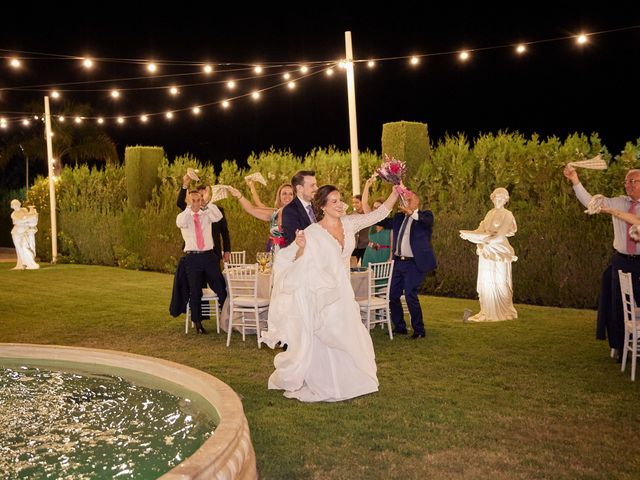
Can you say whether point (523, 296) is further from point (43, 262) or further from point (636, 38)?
point (43, 262)

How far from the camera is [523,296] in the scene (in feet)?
42.1

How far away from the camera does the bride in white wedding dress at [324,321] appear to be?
6.31 metres

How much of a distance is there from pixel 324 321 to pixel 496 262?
487cm

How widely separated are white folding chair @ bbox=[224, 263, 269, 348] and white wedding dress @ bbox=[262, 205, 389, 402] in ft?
7.66

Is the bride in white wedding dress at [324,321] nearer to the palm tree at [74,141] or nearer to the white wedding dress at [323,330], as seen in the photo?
the white wedding dress at [323,330]

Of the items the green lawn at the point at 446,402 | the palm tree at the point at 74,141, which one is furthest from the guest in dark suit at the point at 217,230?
the palm tree at the point at 74,141

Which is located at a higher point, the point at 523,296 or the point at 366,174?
the point at 366,174

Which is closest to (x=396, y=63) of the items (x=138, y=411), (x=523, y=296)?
(x=523, y=296)

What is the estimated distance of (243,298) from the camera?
918 centimetres

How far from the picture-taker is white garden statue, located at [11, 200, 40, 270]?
65.8ft

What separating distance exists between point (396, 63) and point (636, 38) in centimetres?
926

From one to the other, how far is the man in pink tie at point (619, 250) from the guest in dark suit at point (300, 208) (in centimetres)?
234

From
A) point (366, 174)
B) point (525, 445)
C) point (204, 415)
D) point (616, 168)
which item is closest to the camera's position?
point (525, 445)

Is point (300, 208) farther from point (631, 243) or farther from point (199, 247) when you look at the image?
point (631, 243)
